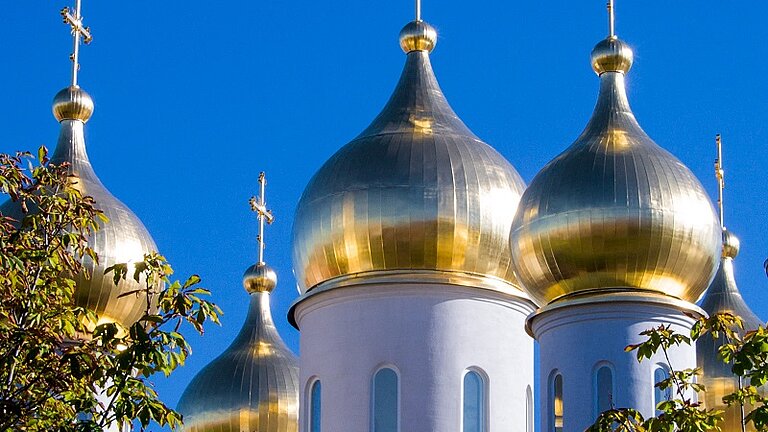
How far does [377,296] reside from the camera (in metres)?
22.3

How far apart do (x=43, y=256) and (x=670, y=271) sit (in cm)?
979

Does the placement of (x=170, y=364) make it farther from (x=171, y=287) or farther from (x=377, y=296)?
(x=377, y=296)

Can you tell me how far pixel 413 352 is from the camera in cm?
2217

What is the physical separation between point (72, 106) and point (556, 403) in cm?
860

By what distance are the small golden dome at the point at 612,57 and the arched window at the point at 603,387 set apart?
4.08m

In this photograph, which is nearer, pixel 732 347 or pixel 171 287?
pixel 171 287

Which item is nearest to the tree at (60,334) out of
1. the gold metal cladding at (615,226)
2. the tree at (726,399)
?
the tree at (726,399)

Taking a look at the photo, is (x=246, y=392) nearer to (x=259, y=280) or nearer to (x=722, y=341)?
(x=259, y=280)

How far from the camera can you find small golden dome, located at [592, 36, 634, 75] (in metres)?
22.9

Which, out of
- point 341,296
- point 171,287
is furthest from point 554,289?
point 171,287

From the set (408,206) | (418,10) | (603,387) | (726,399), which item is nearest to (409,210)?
(408,206)

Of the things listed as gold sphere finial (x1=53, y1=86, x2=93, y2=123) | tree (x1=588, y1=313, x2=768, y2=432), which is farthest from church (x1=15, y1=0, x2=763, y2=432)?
tree (x1=588, y1=313, x2=768, y2=432)

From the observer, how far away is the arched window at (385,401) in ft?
72.3

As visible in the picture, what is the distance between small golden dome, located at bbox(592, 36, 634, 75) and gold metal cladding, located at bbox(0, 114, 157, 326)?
6404 millimetres
